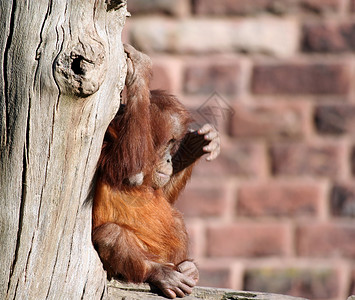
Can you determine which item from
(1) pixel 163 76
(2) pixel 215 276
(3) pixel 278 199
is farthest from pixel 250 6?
(2) pixel 215 276

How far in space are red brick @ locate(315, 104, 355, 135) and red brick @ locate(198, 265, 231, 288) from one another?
1268mm

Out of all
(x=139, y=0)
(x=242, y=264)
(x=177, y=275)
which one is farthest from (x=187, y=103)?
(x=177, y=275)

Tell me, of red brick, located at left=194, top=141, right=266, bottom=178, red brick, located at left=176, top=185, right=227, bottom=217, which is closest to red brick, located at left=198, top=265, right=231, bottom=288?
red brick, located at left=176, top=185, right=227, bottom=217

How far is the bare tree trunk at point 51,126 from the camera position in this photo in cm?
319

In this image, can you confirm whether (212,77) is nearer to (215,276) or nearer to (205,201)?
(205,201)

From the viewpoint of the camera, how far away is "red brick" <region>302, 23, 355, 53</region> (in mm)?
6086

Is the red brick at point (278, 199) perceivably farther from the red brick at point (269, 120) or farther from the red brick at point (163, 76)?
the red brick at point (163, 76)

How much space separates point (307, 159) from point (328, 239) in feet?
2.00

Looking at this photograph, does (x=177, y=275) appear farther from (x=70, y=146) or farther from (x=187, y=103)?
(x=187, y=103)

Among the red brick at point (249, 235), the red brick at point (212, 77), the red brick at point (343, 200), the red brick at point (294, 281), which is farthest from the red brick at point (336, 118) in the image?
the red brick at point (294, 281)

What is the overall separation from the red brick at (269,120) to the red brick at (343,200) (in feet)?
1.63

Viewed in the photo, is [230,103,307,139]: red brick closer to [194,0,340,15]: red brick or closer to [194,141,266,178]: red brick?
[194,141,266,178]: red brick

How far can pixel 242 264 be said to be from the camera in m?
6.21

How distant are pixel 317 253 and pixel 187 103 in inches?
58.1
